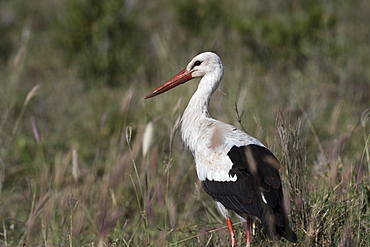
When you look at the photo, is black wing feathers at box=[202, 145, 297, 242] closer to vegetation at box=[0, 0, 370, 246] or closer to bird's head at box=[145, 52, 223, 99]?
vegetation at box=[0, 0, 370, 246]

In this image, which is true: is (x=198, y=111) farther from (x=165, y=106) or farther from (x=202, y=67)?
(x=165, y=106)

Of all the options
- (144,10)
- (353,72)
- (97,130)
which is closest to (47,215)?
(97,130)

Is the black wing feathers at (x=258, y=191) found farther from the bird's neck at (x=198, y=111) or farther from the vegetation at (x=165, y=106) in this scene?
the bird's neck at (x=198, y=111)

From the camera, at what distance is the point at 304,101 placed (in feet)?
19.2

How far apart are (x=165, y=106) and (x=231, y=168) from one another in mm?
2467

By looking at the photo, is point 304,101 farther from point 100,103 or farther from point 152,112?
point 100,103

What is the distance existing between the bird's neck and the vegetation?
18 centimetres

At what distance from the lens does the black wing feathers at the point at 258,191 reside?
290 cm

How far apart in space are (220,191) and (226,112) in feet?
6.91

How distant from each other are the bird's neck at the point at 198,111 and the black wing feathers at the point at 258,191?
1.60 ft

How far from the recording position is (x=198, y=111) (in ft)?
12.6

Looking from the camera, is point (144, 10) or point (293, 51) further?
point (144, 10)

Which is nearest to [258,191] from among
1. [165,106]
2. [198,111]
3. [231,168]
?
[231,168]

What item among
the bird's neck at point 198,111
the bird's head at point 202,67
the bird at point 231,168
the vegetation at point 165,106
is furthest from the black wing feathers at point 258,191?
the bird's head at point 202,67
